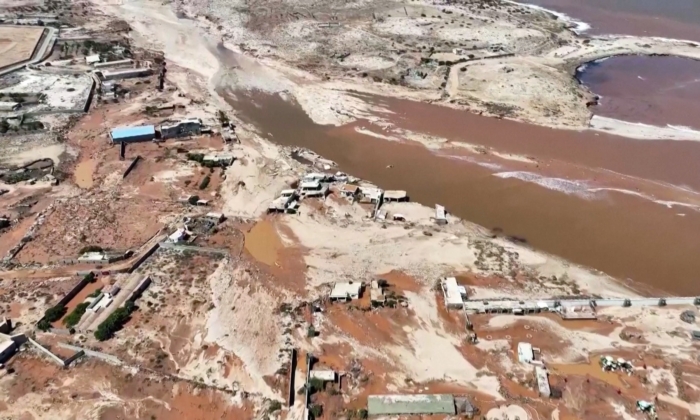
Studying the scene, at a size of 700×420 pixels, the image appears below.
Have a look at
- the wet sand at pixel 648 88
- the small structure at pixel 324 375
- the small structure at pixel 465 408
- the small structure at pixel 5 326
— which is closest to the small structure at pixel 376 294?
the small structure at pixel 324 375

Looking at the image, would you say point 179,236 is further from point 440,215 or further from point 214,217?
point 440,215

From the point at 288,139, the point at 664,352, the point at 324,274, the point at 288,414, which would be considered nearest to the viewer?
the point at 288,414

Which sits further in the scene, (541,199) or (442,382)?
(541,199)

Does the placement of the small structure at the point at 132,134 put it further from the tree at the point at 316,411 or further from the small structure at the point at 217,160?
the tree at the point at 316,411

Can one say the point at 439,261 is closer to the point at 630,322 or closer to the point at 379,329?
the point at 379,329

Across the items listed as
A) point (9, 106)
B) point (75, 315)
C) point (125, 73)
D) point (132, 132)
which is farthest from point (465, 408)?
point (125, 73)

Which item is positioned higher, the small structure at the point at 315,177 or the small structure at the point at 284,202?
the small structure at the point at 315,177

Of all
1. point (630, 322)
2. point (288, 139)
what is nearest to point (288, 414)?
point (630, 322)
